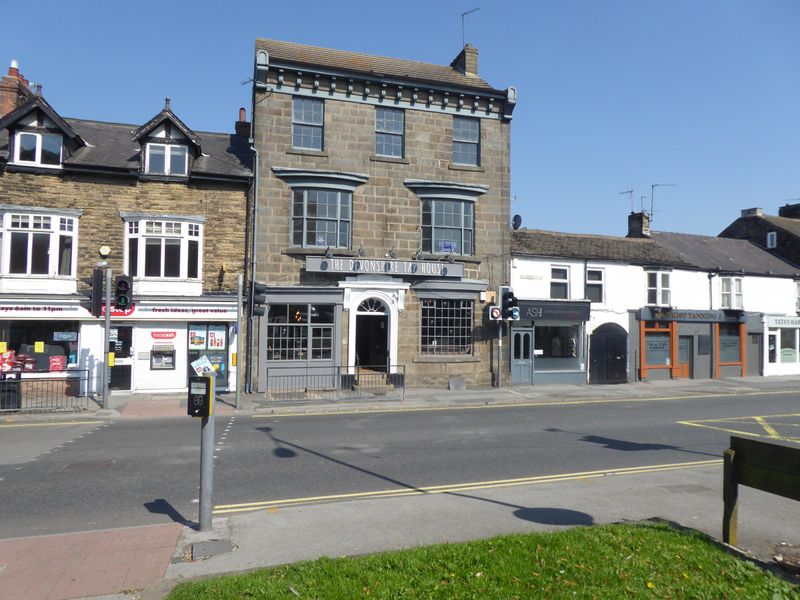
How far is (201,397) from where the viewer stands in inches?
272

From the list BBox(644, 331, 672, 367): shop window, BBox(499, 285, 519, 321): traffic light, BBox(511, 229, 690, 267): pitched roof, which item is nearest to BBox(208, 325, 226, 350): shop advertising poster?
BBox(499, 285, 519, 321): traffic light

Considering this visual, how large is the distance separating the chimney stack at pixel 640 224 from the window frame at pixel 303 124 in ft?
61.1

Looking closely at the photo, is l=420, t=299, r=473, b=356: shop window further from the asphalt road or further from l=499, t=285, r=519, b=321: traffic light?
the asphalt road

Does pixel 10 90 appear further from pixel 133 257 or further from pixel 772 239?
pixel 772 239

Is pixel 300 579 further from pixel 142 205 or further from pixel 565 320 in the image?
pixel 565 320

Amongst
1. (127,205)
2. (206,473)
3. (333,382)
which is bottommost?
(333,382)

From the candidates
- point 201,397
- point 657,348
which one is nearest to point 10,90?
point 201,397

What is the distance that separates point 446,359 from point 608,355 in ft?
27.2

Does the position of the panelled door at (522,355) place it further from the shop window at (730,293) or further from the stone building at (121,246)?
the shop window at (730,293)

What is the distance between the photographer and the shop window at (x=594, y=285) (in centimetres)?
2619

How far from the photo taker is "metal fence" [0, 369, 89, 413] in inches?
632

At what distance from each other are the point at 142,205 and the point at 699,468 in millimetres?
18850

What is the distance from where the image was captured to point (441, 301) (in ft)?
76.4

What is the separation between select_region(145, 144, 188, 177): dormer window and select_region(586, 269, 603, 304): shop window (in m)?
17.8
